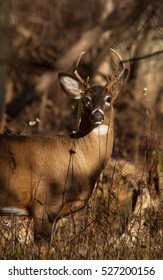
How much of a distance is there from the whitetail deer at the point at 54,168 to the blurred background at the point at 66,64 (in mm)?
4048

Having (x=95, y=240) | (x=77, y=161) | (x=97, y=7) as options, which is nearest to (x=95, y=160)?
(x=77, y=161)

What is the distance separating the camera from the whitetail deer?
7.95 meters

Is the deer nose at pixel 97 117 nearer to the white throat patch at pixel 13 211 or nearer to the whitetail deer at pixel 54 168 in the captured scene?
the whitetail deer at pixel 54 168

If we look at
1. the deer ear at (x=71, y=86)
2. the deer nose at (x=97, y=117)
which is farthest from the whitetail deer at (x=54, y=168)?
the deer ear at (x=71, y=86)

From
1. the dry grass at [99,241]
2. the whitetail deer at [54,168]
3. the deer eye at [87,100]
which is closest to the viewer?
the dry grass at [99,241]

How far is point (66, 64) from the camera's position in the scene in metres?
15.9

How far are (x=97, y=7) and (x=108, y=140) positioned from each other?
1221cm

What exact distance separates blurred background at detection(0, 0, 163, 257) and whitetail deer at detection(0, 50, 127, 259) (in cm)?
405

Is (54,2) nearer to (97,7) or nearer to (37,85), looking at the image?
(97,7)

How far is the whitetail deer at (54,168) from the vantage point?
795 centimetres

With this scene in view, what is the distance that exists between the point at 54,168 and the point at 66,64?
26.0 feet

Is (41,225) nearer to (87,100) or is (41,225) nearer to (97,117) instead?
(97,117)

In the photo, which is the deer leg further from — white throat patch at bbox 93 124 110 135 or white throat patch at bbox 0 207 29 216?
white throat patch at bbox 93 124 110 135

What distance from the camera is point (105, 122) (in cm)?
844
